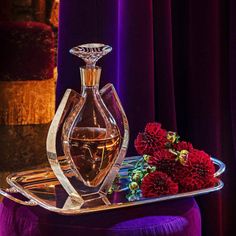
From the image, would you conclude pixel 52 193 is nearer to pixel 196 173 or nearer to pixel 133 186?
pixel 133 186

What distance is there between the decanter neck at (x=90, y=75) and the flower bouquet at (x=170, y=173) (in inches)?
7.0

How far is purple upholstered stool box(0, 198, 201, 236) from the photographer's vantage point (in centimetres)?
94

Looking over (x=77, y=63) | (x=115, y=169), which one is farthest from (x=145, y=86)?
(x=115, y=169)

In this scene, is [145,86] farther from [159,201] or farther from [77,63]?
[159,201]

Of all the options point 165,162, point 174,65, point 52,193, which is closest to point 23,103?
point 174,65

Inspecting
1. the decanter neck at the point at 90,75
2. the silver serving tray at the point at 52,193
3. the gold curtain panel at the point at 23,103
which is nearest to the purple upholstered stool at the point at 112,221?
the silver serving tray at the point at 52,193

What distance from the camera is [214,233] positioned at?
5.12 feet

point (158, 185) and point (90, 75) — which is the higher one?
point (90, 75)

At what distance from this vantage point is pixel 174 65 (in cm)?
155

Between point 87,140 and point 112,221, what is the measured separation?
187mm

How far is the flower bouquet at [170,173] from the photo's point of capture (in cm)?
103

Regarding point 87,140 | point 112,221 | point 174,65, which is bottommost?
point 112,221

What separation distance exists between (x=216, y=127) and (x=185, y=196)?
0.54 metres

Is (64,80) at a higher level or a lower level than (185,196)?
higher
